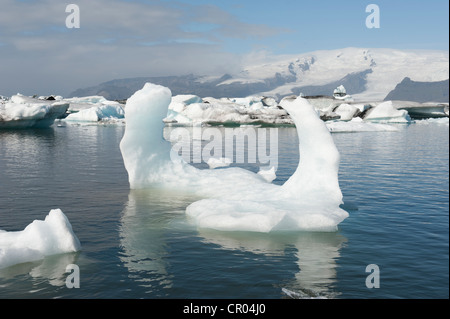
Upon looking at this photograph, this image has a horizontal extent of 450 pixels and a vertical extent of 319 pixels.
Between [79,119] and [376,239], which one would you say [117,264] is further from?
[79,119]

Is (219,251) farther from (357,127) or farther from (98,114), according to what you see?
(98,114)

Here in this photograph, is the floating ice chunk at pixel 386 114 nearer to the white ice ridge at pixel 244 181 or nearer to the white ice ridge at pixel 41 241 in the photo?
the white ice ridge at pixel 244 181

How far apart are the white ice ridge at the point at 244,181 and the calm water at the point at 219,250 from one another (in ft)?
1.32

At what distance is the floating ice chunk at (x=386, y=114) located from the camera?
76.9m

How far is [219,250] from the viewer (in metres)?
9.95

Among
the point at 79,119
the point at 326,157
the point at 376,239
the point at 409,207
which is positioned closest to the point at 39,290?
the point at 376,239

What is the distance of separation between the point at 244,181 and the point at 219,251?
→ 704 cm

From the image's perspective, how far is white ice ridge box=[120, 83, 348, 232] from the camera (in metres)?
11.4

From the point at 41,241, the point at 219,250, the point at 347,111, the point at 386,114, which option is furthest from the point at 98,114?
the point at 219,250

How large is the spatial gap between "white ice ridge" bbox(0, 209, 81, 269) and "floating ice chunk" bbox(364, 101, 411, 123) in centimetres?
7408

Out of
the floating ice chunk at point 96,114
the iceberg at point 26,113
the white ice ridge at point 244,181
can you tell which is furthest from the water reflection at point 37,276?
the floating ice chunk at point 96,114

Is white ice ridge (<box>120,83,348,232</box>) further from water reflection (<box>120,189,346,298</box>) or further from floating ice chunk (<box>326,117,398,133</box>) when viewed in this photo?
floating ice chunk (<box>326,117,398,133</box>)

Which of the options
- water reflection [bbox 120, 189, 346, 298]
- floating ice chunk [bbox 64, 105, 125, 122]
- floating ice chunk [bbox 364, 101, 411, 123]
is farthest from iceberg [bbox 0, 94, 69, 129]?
floating ice chunk [bbox 364, 101, 411, 123]
